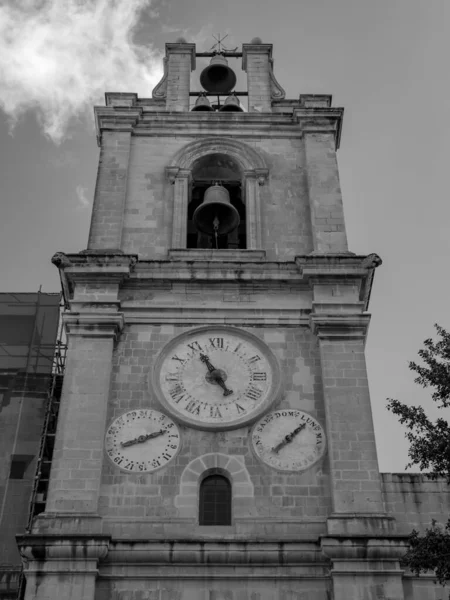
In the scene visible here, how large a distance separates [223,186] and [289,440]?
8.16 metres

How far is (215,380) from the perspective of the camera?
60.3ft

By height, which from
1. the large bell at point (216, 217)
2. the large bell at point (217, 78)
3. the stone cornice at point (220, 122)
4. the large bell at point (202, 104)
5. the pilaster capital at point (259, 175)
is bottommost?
the large bell at point (216, 217)

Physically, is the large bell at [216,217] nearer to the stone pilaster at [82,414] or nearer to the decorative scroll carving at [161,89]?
the stone pilaster at [82,414]

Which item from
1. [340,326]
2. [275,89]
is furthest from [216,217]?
[275,89]

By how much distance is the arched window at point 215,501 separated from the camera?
16.6 metres

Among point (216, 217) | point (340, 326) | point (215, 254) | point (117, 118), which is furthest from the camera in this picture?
point (117, 118)

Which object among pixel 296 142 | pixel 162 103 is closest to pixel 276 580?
pixel 296 142

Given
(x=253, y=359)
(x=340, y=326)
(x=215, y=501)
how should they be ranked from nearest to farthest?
(x=215, y=501)
(x=253, y=359)
(x=340, y=326)

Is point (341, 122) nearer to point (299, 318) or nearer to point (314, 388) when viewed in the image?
point (299, 318)

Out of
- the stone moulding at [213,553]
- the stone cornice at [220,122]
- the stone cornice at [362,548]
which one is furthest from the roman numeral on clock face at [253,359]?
the stone cornice at [220,122]

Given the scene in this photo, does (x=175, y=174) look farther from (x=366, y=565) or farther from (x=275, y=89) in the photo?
(x=366, y=565)

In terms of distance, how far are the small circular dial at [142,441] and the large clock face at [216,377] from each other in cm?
39

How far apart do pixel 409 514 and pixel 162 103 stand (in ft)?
43.5

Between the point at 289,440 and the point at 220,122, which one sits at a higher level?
the point at 220,122
